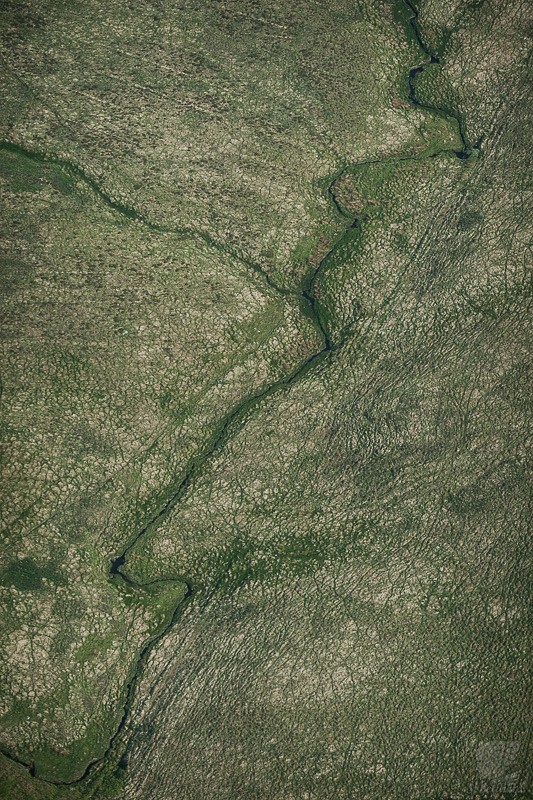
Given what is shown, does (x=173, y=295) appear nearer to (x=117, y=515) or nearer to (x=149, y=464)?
(x=149, y=464)

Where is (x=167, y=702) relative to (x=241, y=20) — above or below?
below

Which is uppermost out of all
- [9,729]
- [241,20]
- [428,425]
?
[241,20]

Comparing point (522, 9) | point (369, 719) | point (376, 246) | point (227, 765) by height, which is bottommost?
point (369, 719)

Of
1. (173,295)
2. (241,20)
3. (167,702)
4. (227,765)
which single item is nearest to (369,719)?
(227,765)

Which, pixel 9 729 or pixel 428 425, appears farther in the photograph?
pixel 428 425

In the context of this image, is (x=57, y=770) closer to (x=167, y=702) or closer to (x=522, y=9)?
(x=167, y=702)

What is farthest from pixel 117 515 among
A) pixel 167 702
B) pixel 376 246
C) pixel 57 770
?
pixel 376 246
